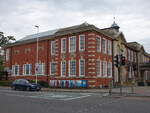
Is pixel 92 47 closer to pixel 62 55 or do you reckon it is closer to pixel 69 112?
pixel 62 55

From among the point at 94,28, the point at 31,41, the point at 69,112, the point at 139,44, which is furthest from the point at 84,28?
the point at 139,44

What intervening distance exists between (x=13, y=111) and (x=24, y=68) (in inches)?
1165

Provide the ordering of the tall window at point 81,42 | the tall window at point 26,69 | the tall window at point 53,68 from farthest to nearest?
1. the tall window at point 26,69
2. the tall window at point 53,68
3. the tall window at point 81,42

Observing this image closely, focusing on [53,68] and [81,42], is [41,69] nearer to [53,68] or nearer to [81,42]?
[53,68]

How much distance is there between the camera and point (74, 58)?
3070 cm

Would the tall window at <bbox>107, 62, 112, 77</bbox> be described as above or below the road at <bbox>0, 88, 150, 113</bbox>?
above

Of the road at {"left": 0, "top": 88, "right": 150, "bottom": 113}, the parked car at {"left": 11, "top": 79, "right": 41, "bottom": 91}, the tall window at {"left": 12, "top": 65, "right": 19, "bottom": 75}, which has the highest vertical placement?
the tall window at {"left": 12, "top": 65, "right": 19, "bottom": 75}

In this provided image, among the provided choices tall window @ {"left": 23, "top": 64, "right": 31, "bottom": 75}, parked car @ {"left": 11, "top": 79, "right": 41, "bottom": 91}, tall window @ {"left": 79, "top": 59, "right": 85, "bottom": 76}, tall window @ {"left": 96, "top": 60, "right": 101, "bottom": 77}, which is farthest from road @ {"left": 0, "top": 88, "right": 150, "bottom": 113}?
tall window @ {"left": 23, "top": 64, "right": 31, "bottom": 75}

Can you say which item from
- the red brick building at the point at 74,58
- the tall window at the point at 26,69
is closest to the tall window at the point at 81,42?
the red brick building at the point at 74,58

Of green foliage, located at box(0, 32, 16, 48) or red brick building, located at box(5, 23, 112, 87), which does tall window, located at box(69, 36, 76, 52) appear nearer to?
red brick building, located at box(5, 23, 112, 87)

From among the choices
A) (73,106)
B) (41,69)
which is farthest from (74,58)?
(73,106)

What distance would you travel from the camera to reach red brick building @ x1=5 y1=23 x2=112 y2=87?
29.2 metres

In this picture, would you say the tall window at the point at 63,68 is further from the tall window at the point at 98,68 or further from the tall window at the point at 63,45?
the tall window at the point at 98,68

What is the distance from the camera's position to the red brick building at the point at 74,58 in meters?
29.2
